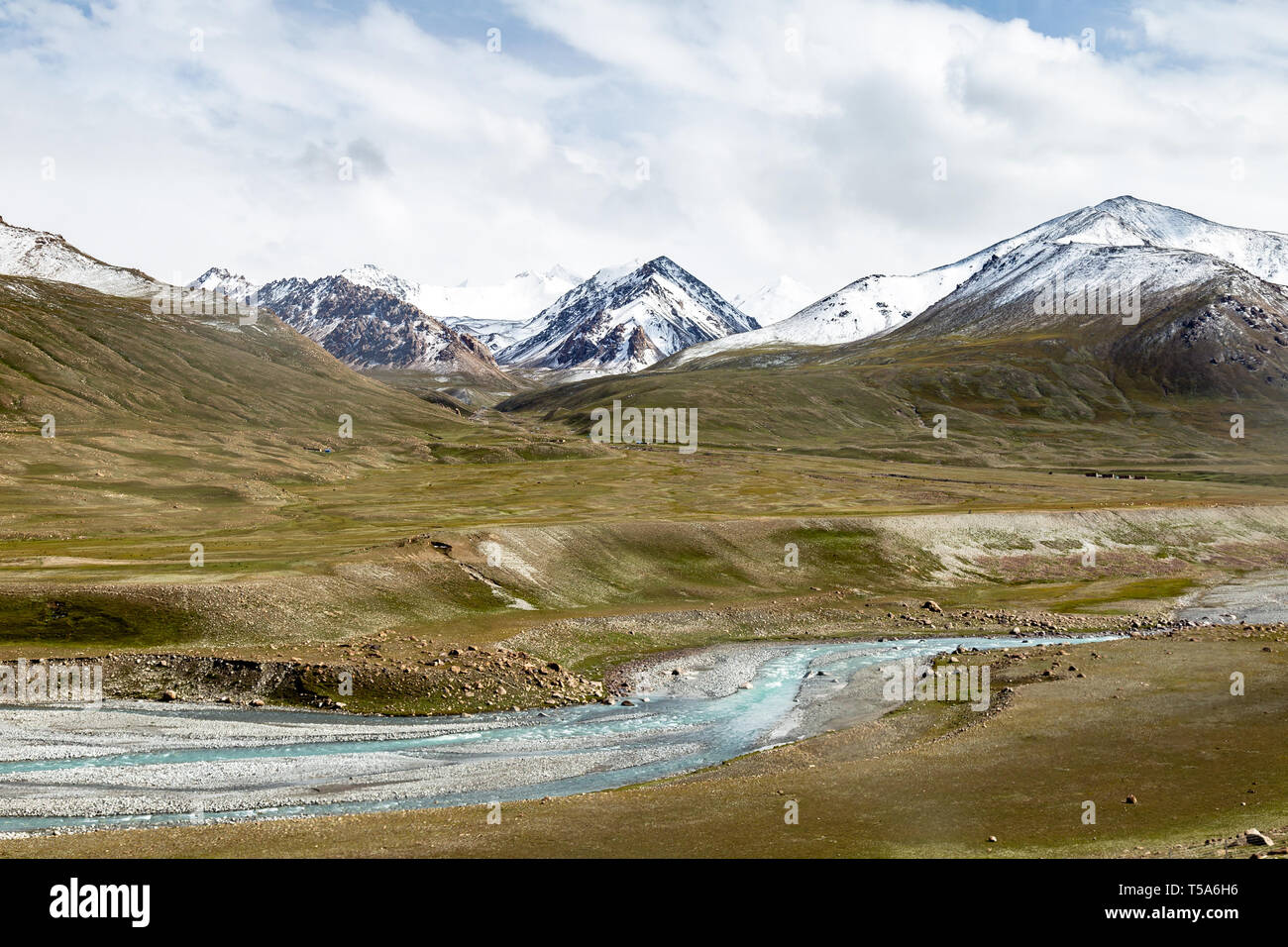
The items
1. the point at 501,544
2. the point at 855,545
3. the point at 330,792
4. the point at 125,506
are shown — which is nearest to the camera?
the point at 330,792

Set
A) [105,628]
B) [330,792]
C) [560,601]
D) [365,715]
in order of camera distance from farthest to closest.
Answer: [560,601] < [105,628] < [365,715] < [330,792]

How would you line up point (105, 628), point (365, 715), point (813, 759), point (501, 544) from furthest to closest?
point (501, 544) < point (105, 628) < point (365, 715) < point (813, 759)

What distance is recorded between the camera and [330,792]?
149ft

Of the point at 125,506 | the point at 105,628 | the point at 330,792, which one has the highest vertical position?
the point at 125,506

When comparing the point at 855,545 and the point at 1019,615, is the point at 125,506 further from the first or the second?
the point at 1019,615

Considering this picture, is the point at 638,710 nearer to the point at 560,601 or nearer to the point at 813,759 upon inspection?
the point at 813,759

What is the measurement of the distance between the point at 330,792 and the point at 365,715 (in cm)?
1461
